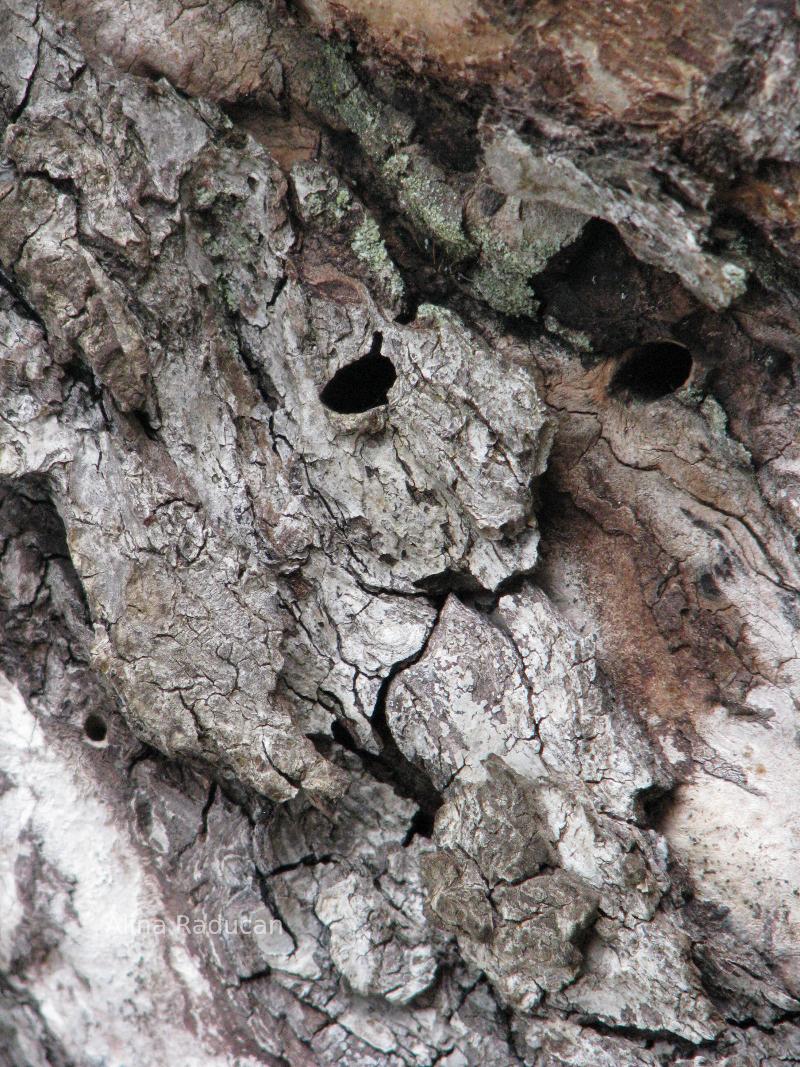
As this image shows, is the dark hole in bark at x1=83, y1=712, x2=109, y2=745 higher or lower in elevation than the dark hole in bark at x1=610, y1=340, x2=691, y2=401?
lower

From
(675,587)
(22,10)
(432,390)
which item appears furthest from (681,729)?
(22,10)

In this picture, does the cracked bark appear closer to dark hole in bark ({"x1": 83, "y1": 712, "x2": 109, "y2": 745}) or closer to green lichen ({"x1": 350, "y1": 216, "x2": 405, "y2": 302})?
green lichen ({"x1": 350, "y1": 216, "x2": 405, "y2": 302})

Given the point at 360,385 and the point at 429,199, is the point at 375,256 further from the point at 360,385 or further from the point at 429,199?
the point at 360,385

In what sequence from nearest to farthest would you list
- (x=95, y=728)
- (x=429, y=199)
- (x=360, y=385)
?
(x=429, y=199)
(x=360, y=385)
(x=95, y=728)

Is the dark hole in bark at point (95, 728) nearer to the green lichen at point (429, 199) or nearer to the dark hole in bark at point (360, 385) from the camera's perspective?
the dark hole in bark at point (360, 385)

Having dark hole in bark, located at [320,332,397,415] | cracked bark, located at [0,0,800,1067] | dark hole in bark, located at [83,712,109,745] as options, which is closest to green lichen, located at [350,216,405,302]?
cracked bark, located at [0,0,800,1067]

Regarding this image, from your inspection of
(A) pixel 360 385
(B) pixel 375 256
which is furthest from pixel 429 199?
(A) pixel 360 385

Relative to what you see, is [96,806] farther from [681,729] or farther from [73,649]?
[681,729]
